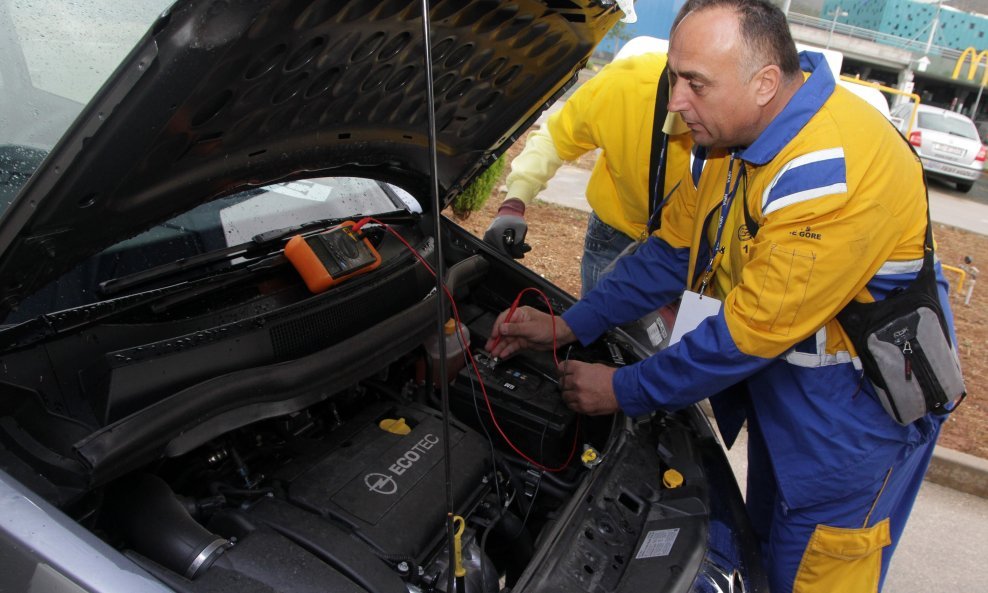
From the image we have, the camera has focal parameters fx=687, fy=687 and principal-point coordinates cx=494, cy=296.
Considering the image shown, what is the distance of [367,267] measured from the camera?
6.44 ft

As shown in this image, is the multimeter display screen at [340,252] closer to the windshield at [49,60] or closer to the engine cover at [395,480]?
the engine cover at [395,480]

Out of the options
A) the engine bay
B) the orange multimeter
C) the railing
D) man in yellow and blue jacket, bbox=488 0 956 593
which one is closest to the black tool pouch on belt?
man in yellow and blue jacket, bbox=488 0 956 593

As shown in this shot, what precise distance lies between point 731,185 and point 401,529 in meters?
1.25

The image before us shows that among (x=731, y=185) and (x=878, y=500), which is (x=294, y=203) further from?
(x=878, y=500)

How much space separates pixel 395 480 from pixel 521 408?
1.65 ft

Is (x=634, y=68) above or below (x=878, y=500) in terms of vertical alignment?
above

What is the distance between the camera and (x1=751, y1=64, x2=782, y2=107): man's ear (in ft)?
5.30

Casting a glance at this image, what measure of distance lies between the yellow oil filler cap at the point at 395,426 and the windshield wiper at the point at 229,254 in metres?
0.58

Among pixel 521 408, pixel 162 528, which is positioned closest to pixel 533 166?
pixel 521 408

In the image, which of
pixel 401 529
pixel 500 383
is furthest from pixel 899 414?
pixel 401 529

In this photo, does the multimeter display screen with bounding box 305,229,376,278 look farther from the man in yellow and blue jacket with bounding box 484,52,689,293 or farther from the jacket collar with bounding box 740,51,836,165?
the jacket collar with bounding box 740,51,836,165

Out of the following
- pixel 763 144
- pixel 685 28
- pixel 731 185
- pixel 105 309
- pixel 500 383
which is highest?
pixel 685 28

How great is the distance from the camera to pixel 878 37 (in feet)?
83.3

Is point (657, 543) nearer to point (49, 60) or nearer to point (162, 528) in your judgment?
point (162, 528)
